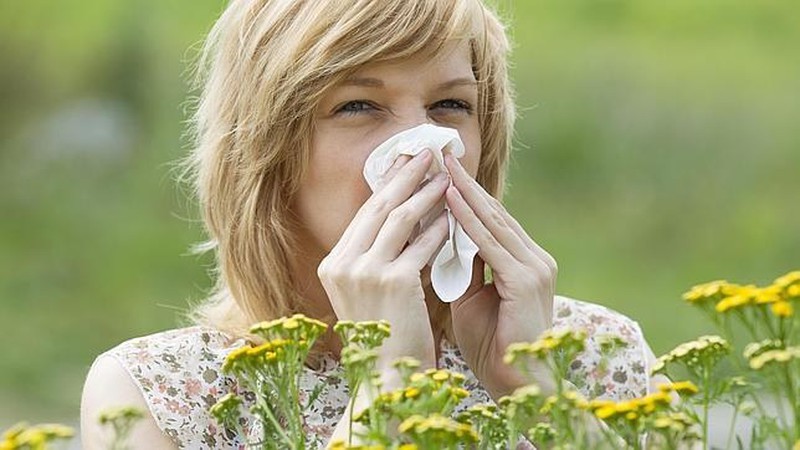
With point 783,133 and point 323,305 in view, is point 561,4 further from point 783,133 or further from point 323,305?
point 323,305

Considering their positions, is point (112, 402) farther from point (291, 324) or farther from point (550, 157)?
point (550, 157)

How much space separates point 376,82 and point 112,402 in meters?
0.69

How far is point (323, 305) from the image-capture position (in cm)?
290

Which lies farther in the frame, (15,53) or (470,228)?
(15,53)

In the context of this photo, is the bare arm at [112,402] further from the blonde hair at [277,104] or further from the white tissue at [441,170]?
the white tissue at [441,170]

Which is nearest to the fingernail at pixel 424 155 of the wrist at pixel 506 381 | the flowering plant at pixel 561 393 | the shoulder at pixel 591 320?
the wrist at pixel 506 381

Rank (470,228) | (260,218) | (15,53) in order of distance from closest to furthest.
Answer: (470,228) < (260,218) < (15,53)

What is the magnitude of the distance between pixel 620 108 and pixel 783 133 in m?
0.98

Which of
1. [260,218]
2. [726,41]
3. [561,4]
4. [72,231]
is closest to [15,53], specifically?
[72,231]

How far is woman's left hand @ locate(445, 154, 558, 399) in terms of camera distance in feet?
7.89

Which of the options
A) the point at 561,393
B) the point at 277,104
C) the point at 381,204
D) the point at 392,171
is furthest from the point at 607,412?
the point at 277,104

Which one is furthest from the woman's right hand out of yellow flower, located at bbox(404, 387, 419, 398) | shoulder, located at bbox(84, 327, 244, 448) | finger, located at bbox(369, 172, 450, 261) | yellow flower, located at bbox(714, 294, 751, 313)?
yellow flower, located at bbox(714, 294, 751, 313)

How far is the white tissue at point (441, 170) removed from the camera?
2422mm

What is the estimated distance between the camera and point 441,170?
2510 millimetres
